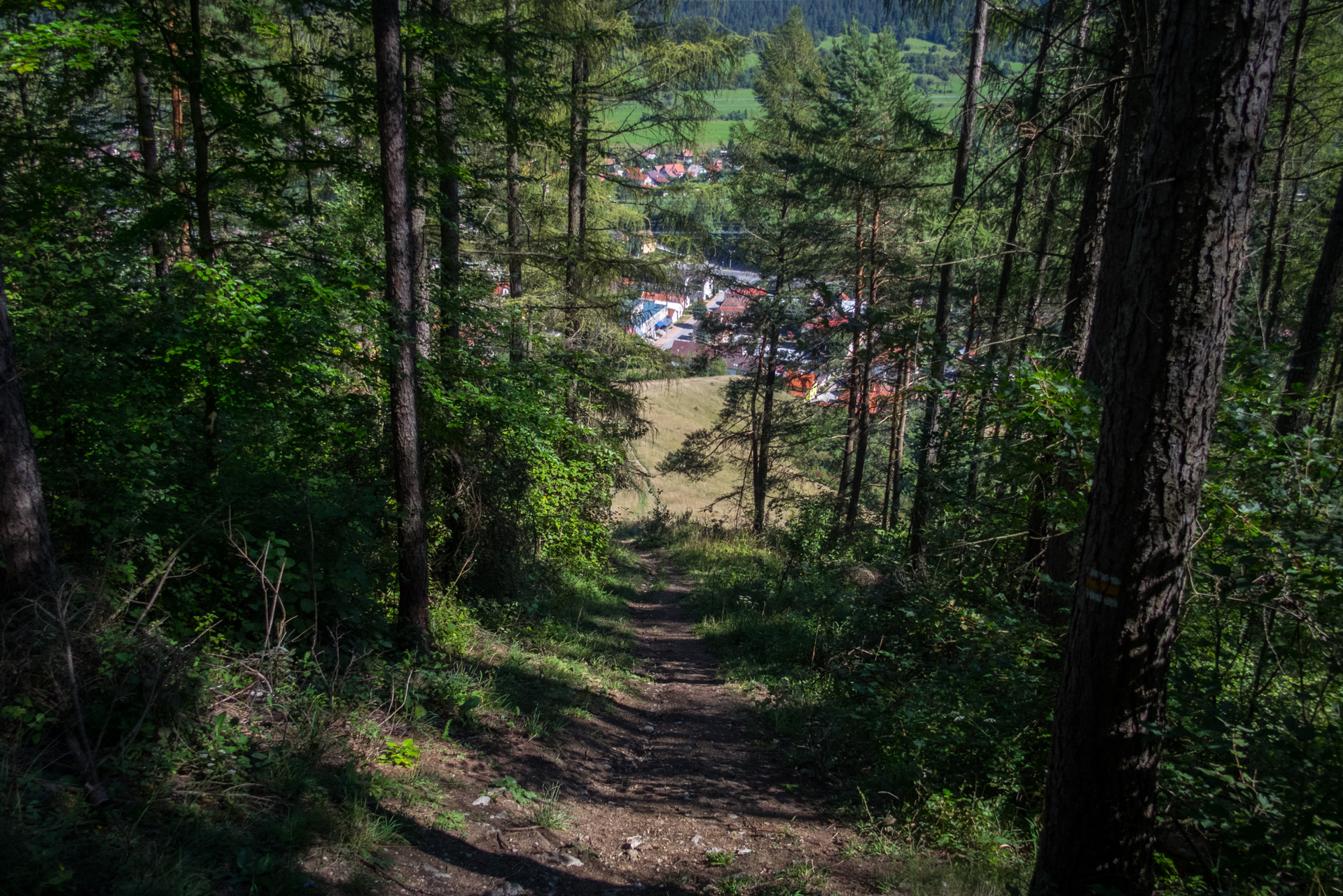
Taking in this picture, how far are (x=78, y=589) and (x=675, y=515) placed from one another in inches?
967

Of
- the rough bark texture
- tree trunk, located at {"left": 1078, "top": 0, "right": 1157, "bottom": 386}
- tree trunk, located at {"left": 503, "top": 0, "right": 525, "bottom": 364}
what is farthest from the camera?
tree trunk, located at {"left": 503, "top": 0, "right": 525, "bottom": 364}

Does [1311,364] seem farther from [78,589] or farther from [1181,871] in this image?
[78,589]

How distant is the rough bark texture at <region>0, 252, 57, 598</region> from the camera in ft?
12.0

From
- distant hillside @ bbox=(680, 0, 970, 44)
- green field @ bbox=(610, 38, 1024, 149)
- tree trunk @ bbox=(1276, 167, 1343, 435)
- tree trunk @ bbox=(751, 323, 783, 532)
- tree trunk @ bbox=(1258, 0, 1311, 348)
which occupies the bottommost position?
tree trunk @ bbox=(751, 323, 783, 532)

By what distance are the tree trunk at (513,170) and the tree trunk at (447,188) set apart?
632 millimetres

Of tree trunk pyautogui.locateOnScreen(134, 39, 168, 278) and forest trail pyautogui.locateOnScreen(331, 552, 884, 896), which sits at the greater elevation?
tree trunk pyautogui.locateOnScreen(134, 39, 168, 278)

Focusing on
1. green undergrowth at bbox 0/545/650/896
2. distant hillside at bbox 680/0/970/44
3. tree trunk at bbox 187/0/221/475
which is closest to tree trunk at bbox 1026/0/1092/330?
green undergrowth at bbox 0/545/650/896

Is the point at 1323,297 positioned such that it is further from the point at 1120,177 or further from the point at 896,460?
the point at 896,460

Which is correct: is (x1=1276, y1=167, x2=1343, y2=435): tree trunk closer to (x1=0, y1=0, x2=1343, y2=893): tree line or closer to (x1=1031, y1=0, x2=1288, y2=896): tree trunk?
(x1=0, y1=0, x2=1343, y2=893): tree line

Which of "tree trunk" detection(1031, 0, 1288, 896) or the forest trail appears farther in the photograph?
the forest trail

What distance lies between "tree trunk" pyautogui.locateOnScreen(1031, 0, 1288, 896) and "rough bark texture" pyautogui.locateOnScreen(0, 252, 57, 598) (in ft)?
18.5

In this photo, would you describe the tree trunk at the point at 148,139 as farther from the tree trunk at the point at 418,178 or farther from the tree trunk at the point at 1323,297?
the tree trunk at the point at 1323,297

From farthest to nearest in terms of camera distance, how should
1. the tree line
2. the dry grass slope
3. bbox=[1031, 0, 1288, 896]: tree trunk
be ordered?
the dry grass slope
the tree line
bbox=[1031, 0, 1288, 896]: tree trunk

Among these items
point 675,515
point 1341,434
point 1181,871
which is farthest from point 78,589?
point 675,515
